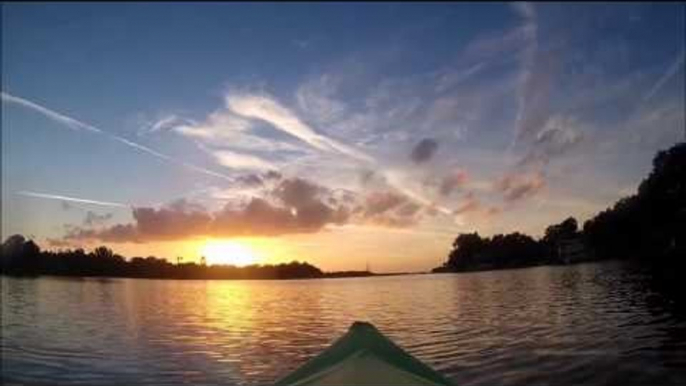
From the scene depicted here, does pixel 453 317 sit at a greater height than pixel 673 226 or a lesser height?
lesser

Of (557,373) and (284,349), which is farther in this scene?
(284,349)

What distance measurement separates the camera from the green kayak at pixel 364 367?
543cm

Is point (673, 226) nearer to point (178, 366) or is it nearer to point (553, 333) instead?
point (553, 333)

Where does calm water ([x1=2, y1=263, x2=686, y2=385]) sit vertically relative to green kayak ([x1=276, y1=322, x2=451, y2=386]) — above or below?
below

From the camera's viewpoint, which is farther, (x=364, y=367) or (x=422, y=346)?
(x=422, y=346)

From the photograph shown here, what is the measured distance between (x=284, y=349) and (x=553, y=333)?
Result: 54.3 ft

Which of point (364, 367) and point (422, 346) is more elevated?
point (364, 367)

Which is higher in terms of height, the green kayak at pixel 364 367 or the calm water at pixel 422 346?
the green kayak at pixel 364 367

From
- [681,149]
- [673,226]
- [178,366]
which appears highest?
[681,149]

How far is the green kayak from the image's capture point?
5.43m

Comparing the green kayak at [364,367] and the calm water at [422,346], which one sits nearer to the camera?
the green kayak at [364,367]

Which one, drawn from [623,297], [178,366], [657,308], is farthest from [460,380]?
[623,297]

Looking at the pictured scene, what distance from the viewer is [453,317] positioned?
186 ft

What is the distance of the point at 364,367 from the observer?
5.45m
